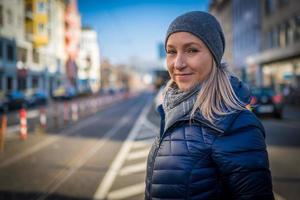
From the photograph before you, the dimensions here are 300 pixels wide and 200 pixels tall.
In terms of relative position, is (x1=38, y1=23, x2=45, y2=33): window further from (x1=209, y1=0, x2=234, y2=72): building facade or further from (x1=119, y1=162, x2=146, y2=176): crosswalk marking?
(x1=119, y1=162, x2=146, y2=176): crosswalk marking

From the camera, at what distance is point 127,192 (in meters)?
5.87

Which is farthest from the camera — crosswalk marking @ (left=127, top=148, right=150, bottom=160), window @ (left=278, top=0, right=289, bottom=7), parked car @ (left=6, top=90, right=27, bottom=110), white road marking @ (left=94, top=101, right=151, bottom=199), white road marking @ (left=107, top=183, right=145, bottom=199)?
window @ (left=278, top=0, right=289, bottom=7)

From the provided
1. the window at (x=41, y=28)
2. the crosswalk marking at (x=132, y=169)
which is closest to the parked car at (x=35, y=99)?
the window at (x=41, y=28)

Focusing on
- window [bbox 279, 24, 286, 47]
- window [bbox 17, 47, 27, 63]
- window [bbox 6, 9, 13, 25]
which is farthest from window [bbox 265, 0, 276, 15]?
window [bbox 17, 47, 27, 63]

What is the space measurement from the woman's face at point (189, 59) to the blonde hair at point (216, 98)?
4 cm

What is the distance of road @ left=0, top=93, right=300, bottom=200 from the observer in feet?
19.6

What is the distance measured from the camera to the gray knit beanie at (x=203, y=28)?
5.95 ft

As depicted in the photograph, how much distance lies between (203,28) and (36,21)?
5148cm

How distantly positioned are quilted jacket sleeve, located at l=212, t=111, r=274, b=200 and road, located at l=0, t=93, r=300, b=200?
13.5 feet

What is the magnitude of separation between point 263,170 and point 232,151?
0.50 ft

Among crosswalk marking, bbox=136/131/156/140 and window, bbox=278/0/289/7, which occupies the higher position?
window, bbox=278/0/289/7

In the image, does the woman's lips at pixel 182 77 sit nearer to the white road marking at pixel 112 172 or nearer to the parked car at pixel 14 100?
the white road marking at pixel 112 172

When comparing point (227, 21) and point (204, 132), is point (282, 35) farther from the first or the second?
point (204, 132)

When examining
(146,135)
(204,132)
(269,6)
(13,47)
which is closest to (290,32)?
(269,6)
